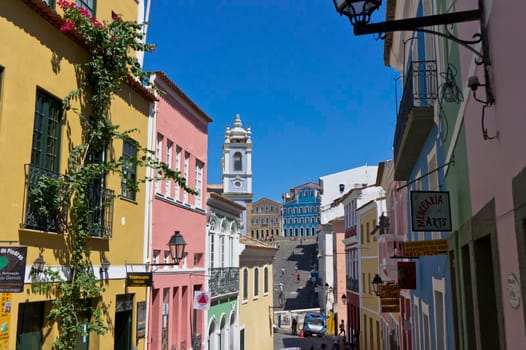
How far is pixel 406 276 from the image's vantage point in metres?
12.1

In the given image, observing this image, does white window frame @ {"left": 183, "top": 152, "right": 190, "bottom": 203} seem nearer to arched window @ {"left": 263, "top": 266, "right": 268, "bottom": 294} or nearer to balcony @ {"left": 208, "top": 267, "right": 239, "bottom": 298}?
balcony @ {"left": 208, "top": 267, "right": 239, "bottom": 298}

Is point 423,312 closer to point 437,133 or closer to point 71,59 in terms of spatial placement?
point 437,133

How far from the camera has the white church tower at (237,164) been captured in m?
84.5

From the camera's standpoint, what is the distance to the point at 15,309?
8.84 m

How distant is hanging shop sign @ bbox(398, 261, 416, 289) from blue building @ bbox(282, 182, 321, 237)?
120252 millimetres

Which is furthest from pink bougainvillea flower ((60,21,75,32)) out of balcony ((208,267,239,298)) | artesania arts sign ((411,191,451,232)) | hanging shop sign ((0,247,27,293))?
balcony ((208,267,239,298))

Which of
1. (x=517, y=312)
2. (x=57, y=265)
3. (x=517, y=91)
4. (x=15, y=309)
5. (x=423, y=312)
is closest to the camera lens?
(x=517, y=91)

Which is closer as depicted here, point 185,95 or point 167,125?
point 167,125

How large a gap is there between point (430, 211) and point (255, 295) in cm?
2349

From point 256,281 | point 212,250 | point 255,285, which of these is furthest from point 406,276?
point 256,281

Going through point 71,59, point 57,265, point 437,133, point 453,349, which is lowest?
point 453,349

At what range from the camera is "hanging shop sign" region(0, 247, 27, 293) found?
7.66 metres

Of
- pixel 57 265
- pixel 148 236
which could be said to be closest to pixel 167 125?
pixel 148 236

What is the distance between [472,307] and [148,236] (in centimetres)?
979
